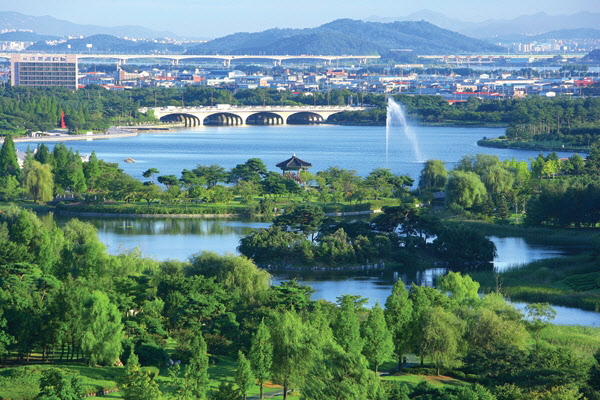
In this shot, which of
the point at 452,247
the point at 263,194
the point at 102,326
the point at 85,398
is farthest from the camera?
the point at 263,194

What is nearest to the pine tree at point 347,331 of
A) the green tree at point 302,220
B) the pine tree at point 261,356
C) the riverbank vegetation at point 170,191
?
the pine tree at point 261,356

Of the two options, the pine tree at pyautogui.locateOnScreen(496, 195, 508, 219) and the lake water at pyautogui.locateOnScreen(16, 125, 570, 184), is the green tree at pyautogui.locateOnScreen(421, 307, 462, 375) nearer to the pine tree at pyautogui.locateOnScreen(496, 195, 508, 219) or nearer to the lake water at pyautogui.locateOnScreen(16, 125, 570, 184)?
the pine tree at pyautogui.locateOnScreen(496, 195, 508, 219)

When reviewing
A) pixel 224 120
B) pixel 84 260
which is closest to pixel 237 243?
pixel 84 260

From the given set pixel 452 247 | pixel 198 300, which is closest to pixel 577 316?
pixel 452 247

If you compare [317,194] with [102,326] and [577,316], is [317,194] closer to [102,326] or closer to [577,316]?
[577,316]

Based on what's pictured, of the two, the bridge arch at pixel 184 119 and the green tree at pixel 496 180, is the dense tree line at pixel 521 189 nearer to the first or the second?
the green tree at pixel 496 180

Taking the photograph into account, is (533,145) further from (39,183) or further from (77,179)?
(39,183)

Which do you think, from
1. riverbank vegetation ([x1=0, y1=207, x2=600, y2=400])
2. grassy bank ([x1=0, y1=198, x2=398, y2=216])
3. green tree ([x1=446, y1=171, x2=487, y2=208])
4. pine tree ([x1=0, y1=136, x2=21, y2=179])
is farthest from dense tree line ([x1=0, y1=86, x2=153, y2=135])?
riverbank vegetation ([x1=0, y1=207, x2=600, y2=400])
